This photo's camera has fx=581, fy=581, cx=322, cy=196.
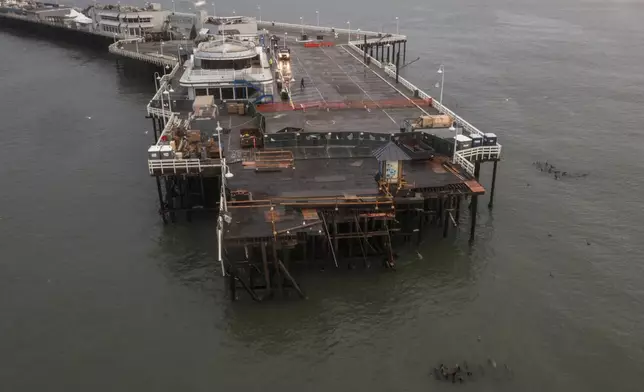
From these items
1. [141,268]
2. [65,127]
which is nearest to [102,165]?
[65,127]

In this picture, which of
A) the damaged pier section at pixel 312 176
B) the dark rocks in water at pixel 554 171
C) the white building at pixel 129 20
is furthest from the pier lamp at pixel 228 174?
the white building at pixel 129 20

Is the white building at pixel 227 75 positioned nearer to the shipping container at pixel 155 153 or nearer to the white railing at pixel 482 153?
the shipping container at pixel 155 153

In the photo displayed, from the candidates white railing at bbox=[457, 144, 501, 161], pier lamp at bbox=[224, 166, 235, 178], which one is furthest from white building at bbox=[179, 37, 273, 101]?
white railing at bbox=[457, 144, 501, 161]

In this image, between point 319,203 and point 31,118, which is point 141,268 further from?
point 31,118

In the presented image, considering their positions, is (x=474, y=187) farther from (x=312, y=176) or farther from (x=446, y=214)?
(x=312, y=176)

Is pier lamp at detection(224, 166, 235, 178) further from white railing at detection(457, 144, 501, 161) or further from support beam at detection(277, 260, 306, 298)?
white railing at detection(457, 144, 501, 161)

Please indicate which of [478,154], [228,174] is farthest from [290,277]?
[478,154]

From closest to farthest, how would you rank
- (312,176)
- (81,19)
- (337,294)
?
1. (337,294)
2. (312,176)
3. (81,19)
